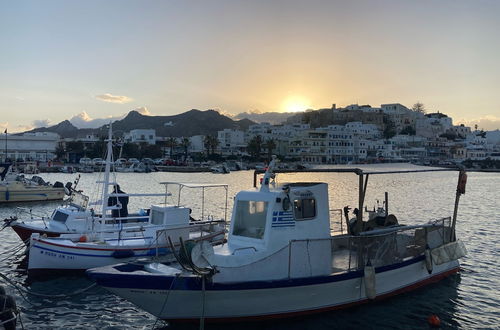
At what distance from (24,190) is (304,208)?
39.2m

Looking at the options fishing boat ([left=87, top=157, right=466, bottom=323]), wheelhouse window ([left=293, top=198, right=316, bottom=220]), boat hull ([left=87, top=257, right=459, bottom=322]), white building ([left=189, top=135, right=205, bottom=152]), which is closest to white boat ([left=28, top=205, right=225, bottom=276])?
fishing boat ([left=87, top=157, right=466, bottom=323])

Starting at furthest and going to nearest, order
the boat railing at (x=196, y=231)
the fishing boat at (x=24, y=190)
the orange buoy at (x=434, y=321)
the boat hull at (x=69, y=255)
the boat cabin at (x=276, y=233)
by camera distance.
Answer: the fishing boat at (x=24, y=190)
the boat railing at (x=196, y=231)
the boat hull at (x=69, y=255)
the orange buoy at (x=434, y=321)
the boat cabin at (x=276, y=233)

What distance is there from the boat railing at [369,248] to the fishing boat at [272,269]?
0.11 ft

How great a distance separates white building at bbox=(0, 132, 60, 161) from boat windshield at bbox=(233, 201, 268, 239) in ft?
446

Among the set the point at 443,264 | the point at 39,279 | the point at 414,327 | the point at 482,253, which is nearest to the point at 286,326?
the point at 414,327

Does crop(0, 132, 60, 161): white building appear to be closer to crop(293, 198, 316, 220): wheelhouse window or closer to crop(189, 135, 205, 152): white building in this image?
crop(189, 135, 205, 152): white building

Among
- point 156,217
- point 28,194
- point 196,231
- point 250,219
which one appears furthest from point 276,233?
point 28,194

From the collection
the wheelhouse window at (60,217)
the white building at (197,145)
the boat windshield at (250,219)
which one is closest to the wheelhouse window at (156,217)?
Result: the wheelhouse window at (60,217)

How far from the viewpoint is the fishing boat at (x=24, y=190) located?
139 feet

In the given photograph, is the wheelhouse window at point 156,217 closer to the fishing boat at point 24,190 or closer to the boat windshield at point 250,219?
the boat windshield at point 250,219

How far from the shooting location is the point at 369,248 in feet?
44.6

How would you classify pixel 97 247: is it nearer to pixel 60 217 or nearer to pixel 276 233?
pixel 60 217

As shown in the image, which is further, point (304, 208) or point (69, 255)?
point (69, 255)

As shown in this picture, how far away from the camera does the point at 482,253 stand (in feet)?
74.3
